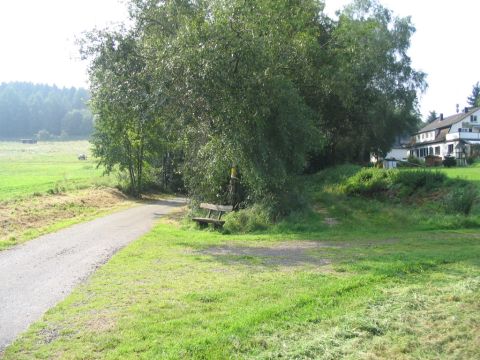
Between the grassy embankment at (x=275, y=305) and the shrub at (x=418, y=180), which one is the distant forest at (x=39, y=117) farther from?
the grassy embankment at (x=275, y=305)

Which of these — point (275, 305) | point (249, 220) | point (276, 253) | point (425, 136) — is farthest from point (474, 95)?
point (275, 305)

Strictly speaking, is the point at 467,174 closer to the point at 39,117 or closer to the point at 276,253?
the point at 276,253

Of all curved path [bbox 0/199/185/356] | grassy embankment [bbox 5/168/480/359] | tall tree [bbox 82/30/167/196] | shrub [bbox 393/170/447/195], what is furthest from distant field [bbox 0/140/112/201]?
shrub [bbox 393/170/447/195]

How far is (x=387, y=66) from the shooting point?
135 ft

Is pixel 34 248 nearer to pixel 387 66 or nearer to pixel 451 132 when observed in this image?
pixel 387 66

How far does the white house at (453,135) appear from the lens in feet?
232

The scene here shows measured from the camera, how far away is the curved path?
6.59 metres

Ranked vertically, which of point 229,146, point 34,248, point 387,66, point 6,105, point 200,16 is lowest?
point 34,248

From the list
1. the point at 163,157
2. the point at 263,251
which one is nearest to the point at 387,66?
the point at 163,157

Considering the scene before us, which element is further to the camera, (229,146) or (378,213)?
(378,213)

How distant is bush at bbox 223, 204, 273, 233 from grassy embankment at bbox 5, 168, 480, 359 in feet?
12.2

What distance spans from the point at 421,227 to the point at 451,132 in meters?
67.9

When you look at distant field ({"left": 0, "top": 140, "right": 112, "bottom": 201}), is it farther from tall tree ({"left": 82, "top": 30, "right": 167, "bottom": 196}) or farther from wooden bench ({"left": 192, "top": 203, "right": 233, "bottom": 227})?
A: wooden bench ({"left": 192, "top": 203, "right": 233, "bottom": 227})

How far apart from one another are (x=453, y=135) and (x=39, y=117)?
12917 centimetres
